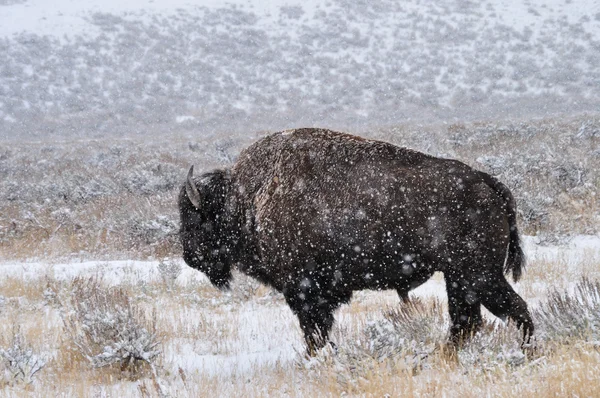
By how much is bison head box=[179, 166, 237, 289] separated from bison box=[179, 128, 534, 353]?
11 centimetres

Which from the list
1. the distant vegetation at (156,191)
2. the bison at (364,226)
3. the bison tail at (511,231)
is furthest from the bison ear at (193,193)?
the distant vegetation at (156,191)

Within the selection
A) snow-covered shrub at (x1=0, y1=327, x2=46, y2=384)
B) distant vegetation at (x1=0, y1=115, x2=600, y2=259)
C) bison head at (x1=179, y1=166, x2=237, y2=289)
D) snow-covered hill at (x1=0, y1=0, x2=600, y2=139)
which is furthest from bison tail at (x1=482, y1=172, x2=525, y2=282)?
snow-covered hill at (x1=0, y1=0, x2=600, y2=139)

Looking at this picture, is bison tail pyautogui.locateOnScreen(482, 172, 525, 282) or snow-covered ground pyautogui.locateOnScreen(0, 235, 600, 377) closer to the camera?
bison tail pyautogui.locateOnScreen(482, 172, 525, 282)

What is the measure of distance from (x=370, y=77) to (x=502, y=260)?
32557 mm

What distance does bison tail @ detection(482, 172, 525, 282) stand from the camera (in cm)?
385

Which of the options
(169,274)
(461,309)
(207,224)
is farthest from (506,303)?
(169,274)

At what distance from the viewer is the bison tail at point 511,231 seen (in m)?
3.85

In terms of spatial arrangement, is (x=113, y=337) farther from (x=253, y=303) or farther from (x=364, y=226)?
(x=253, y=303)

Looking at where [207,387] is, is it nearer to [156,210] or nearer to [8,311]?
[8,311]

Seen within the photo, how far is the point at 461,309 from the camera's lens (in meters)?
3.92

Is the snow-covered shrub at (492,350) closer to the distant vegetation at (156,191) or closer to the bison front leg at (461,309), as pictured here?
the bison front leg at (461,309)

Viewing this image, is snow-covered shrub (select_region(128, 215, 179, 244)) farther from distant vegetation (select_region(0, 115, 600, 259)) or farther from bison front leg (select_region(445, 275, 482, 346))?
bison front leg (select_region(445, 275, 482, 346))

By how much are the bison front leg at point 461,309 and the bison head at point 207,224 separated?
1884mm

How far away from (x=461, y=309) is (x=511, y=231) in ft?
2.03
